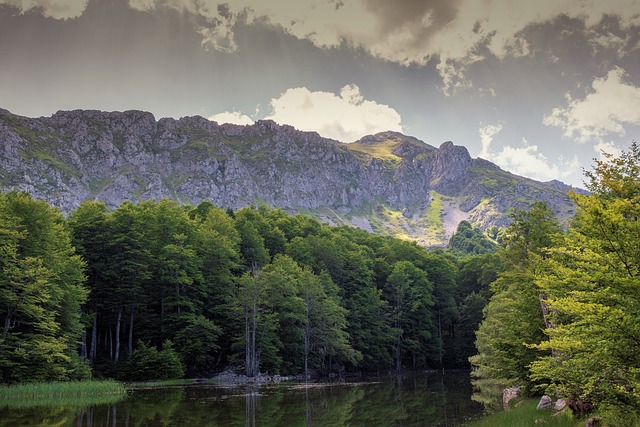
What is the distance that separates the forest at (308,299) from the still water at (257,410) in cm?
636

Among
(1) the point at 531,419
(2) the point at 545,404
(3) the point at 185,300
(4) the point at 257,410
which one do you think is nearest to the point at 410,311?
(3) the point at 185,300

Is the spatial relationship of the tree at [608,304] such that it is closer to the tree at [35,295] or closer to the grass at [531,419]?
the grass at [531,419]

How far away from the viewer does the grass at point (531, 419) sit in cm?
2191

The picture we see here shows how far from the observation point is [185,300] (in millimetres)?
61625

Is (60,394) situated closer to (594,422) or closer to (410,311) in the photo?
(594,422)

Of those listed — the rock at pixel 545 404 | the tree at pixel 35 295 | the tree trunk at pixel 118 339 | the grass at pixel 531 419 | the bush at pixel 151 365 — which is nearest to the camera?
the grass at pixel 531 419

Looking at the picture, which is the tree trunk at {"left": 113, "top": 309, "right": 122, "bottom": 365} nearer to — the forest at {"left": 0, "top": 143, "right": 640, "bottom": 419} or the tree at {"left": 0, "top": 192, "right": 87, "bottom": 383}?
the forest at {"left": 0, "top": 143, "right": 640, "bottom": 419}

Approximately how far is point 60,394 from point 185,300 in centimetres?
2401

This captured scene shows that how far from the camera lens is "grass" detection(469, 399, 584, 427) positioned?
71.9 feet

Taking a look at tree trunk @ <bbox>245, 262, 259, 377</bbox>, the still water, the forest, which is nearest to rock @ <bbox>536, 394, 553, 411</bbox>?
the forest

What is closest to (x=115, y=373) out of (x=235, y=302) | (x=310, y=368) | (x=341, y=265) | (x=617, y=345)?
(x=235, y=302)

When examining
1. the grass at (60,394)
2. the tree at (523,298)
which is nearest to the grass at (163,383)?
the grass at (60,394)

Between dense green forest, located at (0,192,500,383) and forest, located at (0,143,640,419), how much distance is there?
0.76 ft

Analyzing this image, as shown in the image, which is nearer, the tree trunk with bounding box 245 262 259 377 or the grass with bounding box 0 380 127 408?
the grass with bounding box 0 380 127 408
